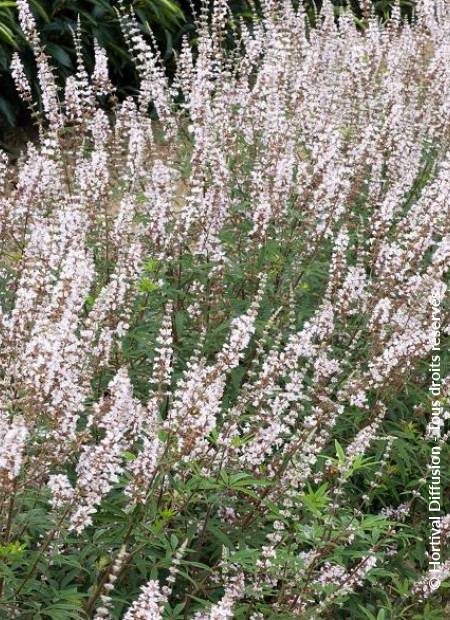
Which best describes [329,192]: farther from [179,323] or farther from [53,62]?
[53,62]

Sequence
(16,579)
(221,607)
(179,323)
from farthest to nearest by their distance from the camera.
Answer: (179,323), (16,579), (221,607)

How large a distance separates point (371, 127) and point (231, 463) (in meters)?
2.66

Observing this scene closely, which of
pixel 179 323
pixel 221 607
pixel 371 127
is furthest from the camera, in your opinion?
pixel 371 127

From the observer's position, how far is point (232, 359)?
11.4 feet

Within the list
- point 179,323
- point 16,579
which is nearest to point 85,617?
point 16,579

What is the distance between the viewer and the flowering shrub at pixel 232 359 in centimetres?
333

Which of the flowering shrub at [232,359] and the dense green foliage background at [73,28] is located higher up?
the dense green foliage background at [73,28]

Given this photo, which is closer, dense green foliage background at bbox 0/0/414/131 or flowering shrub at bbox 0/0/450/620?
flowering shrub at bbox 0/0/450/620

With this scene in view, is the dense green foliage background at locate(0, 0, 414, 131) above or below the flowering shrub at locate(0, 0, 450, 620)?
above

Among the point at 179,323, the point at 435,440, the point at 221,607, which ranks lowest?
the point at 221,607

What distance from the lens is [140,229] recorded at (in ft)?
17.9

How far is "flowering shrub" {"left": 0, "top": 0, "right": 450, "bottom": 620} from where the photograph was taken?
333 centimetres

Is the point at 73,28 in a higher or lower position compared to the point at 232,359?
higher

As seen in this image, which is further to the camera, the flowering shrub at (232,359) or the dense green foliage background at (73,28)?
the dense green foliage background at (73,28)
